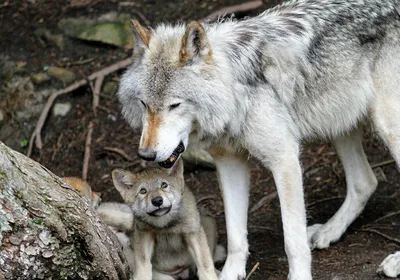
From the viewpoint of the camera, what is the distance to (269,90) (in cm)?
580

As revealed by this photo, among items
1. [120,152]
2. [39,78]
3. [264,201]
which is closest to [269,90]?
[264,201]

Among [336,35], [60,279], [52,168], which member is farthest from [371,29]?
[52,168]

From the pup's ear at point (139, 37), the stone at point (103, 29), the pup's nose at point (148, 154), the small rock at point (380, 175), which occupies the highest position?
the pup's ear at point (139, 37)

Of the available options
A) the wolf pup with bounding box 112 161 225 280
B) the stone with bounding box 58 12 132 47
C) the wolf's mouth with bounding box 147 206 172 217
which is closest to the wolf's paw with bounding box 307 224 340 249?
the wolf pup with bounding box 112 161 225 280

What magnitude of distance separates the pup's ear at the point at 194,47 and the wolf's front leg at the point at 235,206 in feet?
3.71

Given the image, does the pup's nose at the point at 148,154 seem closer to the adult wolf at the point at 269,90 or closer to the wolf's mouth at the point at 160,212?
the adult wolf at the point at 269,90

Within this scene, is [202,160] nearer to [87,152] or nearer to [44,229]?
[87,152]

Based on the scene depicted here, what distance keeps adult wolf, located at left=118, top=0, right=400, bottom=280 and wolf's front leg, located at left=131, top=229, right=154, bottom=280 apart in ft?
2.32

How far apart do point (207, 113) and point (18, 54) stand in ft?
17.4

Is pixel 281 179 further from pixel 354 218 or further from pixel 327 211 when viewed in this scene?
pixel 327 211

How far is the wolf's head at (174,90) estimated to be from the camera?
5266 millimetres

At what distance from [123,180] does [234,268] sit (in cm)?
122

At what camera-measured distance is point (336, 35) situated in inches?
243

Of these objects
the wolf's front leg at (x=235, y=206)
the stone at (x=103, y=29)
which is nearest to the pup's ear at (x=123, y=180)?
the wolf's front leg at (x=235, y=206)
